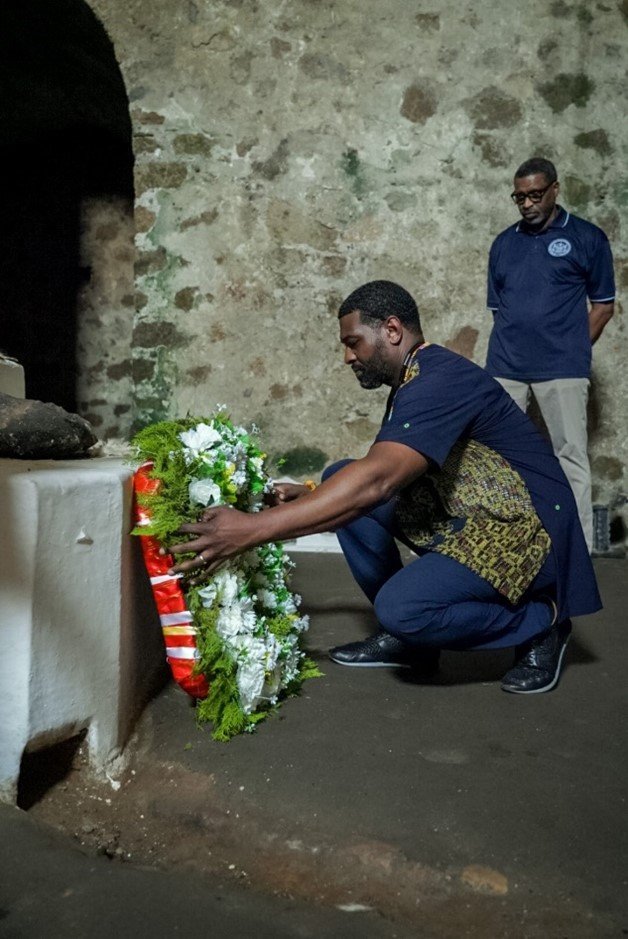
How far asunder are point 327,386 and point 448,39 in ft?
6.43

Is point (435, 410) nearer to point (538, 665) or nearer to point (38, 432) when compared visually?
point (538, 665)

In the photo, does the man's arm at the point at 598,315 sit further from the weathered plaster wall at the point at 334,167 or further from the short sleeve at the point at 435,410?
the short sleeve at the point at 435,410

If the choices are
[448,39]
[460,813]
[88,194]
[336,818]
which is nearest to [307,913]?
[336,818]

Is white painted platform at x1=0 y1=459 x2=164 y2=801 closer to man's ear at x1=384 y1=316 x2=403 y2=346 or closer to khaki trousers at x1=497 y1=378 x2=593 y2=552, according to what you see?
man's ear at x1=384 y1=316 x2=403 y2=346

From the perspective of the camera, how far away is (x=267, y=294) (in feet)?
15.5

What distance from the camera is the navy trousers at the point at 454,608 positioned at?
2.25m

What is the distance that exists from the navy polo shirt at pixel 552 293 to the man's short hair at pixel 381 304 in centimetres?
179

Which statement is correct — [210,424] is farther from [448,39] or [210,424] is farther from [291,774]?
[448,39]

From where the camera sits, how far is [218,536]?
1.96 metres

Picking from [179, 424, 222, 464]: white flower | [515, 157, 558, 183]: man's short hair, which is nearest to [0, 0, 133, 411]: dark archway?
[515, 157, 558, 183]: man's short hair

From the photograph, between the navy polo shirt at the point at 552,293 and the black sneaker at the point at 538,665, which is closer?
the black sneaker at the point at 538,665

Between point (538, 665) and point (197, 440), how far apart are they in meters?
1.13

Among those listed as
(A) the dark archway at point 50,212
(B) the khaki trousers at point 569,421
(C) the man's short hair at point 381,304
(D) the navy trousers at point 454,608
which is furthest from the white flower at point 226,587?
(A) the dark archway at point 50,212

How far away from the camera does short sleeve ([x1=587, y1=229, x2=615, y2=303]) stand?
3.89 metres
